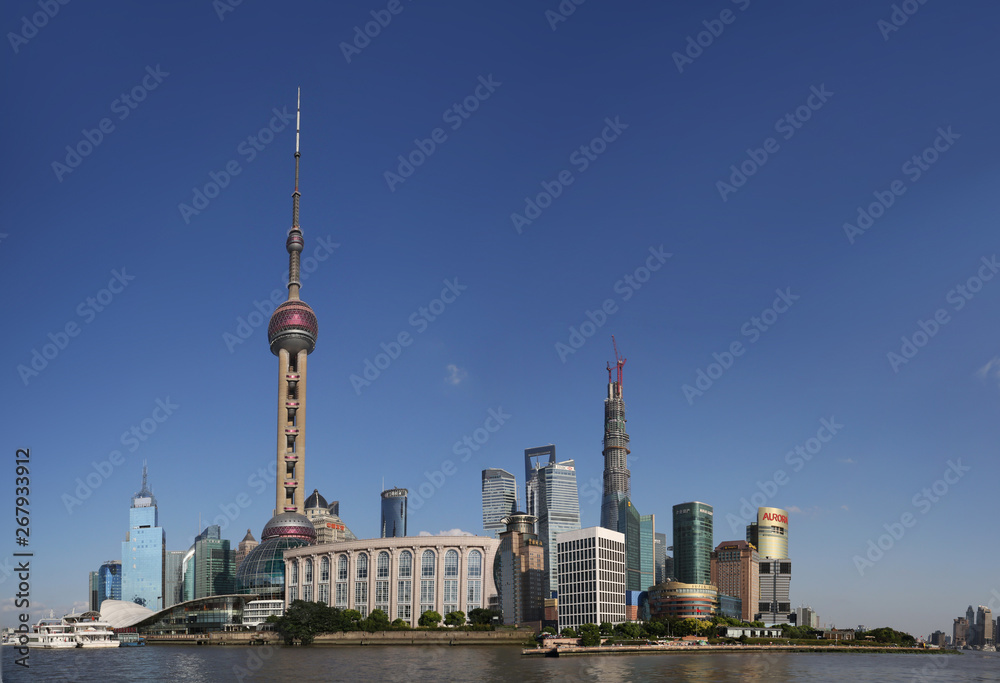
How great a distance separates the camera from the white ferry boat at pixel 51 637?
175 metres

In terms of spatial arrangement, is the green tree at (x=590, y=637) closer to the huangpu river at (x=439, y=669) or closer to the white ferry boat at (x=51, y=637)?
the huangpu river at (x=439, y=669)

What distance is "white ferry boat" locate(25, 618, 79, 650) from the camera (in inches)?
6905

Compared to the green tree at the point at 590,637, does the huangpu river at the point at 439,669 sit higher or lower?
higher

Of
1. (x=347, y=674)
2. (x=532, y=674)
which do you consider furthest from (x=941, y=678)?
(x=347, y=674)

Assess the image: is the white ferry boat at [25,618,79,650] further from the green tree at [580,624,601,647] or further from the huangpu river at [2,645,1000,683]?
the green tree at [580,624,601,647]

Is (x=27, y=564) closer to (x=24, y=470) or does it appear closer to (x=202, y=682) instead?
(x=24, y=470)

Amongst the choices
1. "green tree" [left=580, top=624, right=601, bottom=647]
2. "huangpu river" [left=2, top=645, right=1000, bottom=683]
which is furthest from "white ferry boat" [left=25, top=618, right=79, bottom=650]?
"green tree" [left=580, top=624, right=601, bottom=647]

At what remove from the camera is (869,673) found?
12506cm

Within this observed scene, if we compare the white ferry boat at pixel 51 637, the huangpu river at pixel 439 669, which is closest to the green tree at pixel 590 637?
the huangpu river at pixel 439 669

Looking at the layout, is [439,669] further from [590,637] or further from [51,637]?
[51,637]

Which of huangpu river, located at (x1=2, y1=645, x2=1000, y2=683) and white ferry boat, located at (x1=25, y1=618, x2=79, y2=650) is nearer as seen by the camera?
huangpu river, located at (x1=2, y1=645, x2=1000, y2=683)

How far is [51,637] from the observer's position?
6983 inches

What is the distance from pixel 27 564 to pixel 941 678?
12519 centimetres

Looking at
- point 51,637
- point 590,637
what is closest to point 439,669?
point 590,637
